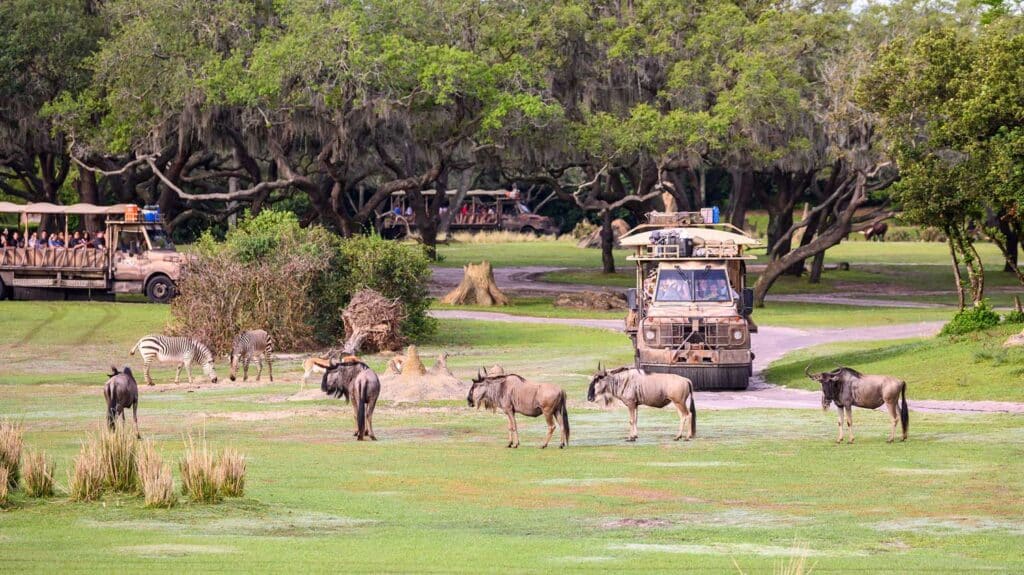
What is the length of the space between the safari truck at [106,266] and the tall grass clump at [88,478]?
36.3 meters

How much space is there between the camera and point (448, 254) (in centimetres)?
8762

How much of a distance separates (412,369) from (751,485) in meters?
12.3

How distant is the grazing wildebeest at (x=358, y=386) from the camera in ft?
73.2

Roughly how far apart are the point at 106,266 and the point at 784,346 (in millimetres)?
24676

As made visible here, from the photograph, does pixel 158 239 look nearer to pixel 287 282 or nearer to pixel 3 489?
pixel 287 282

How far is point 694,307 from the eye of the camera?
31172 millimetres

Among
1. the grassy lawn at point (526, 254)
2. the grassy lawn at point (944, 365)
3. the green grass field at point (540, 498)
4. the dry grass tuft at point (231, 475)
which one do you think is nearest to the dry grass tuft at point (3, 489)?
the green grass field at point (540, 498)

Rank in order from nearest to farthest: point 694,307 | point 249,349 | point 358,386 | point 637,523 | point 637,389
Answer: point 637,523
point 358,386
point 637,389
point 694,307
point 249,349

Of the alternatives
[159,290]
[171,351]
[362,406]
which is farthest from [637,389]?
[159,290]

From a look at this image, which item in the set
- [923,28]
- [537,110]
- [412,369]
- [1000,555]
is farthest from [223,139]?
[1000,555]

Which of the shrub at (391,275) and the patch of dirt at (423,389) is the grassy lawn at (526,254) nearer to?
the shrub at (391,275)

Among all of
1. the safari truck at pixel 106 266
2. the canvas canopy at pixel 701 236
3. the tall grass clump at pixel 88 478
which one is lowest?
the tall grass clump at pixel 88 478

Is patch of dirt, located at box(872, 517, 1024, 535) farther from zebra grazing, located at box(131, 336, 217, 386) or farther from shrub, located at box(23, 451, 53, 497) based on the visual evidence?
zebra grazing, located at box(131, 336, 217, 386)

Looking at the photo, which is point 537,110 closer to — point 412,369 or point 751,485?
point 412,369
